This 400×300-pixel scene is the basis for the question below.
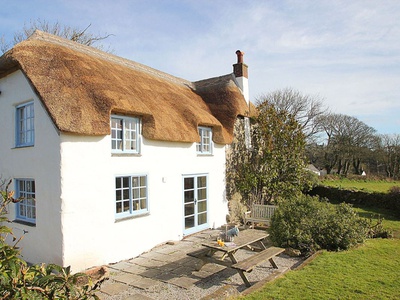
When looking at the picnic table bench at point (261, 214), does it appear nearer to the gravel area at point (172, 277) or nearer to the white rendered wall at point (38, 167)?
the gravel area at point (172, 277)

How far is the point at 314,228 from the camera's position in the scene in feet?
28.6

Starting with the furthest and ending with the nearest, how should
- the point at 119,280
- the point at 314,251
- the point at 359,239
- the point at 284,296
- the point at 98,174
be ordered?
the point at 359,239, the point at 314,251, the point at 98,174, the point at 119,280, the point at 284,296

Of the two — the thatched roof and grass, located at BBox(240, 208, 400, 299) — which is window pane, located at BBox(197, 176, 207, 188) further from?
grass, located at BBox(240, 208, 400, 299)

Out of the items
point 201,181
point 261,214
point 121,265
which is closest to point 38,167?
point 121,265

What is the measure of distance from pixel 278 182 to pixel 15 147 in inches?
381

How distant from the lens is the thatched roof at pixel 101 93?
23.2 ft

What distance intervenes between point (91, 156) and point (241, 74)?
A: 930 centimetres

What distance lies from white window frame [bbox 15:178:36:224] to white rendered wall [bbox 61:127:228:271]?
1.62 meters

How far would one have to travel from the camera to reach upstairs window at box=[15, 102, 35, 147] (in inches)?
314

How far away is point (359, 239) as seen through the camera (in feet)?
29.3

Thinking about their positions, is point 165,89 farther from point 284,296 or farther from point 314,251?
point 284,296

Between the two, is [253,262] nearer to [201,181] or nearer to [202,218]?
[202,218]

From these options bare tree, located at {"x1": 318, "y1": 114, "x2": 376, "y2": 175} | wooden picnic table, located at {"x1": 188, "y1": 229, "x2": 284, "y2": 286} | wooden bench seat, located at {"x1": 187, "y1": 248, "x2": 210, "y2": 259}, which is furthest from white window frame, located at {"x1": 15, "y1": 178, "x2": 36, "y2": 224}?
bare tree, located at {"x1": 318, "y1": 114, "x2": 376, "y2": 175}

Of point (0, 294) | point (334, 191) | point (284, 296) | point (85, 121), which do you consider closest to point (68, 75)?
point (85, 121)
